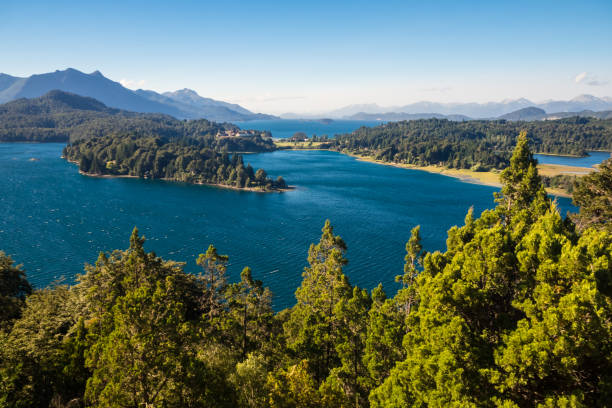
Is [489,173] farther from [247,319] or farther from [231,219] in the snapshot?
[247,319]

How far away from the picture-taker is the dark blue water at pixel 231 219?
66.2m

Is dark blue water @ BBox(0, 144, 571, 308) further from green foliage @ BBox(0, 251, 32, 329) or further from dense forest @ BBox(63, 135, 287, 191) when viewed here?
green foliage @ BBox(0, 251, 32, 329)

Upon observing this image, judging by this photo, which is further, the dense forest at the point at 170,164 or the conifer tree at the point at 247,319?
the dense forest at the point at 170,164

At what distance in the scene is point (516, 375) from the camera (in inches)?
549

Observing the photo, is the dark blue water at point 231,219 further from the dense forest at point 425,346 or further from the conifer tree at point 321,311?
the dense forest at point 425,346

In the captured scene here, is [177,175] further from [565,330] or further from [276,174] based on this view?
[565,330]

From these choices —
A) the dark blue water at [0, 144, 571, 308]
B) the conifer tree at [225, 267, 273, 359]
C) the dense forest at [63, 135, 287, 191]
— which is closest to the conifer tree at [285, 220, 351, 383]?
the conifer tree at [225, 267, 273, 359]

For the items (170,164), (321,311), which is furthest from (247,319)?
(170,164)

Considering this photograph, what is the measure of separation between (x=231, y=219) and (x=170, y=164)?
269 feet

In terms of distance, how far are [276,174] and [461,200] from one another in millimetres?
86609

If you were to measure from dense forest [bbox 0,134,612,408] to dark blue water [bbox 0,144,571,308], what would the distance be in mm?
32333

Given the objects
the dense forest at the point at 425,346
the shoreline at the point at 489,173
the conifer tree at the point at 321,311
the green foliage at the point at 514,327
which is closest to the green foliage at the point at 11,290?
the dense forest at the point at 425,346

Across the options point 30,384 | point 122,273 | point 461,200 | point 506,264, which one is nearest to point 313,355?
point 506,264

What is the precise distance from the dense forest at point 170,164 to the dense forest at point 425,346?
A: 114431mm
